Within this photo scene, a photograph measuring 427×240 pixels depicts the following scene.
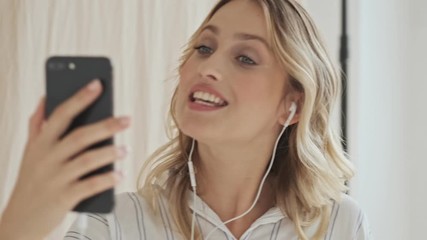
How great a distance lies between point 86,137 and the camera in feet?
2.05

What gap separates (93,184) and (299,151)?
691 mm

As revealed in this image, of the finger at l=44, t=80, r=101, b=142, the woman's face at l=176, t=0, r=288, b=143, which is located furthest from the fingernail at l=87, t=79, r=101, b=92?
the woman's face at l=176, t=0, r=288, b=143

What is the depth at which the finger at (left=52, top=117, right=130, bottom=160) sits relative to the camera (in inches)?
24.6

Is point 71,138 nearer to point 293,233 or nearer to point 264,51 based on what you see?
point 264,51

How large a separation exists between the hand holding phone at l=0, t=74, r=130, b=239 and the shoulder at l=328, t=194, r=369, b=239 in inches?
27.9

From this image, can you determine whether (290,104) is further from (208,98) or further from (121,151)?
(121,151)

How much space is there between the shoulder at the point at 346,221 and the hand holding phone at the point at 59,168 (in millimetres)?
709

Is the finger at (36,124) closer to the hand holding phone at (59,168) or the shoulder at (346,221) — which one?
the hand holding phone at (59,168)

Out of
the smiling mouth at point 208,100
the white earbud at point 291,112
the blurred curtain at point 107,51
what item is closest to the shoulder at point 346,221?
the white earbud at point 291,112

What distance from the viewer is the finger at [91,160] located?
24.7 inches

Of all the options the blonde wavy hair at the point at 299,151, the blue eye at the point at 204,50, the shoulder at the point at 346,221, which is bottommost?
the shoulder at the point at 346,221

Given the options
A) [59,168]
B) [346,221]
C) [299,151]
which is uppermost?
[59,168]

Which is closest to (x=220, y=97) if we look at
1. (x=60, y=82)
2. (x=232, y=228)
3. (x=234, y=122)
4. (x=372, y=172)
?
(x=234, y=122)

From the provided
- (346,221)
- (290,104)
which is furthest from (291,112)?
(346,221)
